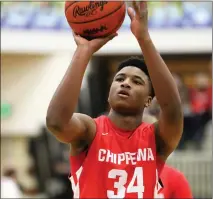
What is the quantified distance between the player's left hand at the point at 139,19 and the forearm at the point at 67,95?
0.97ft

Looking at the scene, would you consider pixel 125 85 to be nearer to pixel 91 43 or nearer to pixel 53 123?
pixel 91 43

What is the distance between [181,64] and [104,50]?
Answer: 267 centimetres

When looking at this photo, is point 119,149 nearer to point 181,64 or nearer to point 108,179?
point 108,179

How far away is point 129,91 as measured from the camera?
3631 mm

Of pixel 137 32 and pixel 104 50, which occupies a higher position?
pixel 137 32

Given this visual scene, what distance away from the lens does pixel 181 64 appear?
17531 mm

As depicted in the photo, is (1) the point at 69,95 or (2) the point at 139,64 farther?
(2) the point at 139,64

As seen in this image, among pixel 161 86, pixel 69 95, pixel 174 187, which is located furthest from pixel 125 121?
pixel 174 187

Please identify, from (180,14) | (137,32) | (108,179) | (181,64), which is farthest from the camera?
(181,64)

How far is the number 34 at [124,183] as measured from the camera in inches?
140

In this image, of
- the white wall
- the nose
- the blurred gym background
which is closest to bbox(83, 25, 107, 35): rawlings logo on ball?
the nose

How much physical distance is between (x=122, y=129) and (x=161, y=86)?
0.45 metres

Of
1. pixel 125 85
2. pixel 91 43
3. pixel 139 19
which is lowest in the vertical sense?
pixel 125 85

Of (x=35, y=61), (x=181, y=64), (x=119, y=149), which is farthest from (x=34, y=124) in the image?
(x=119, y=149)
